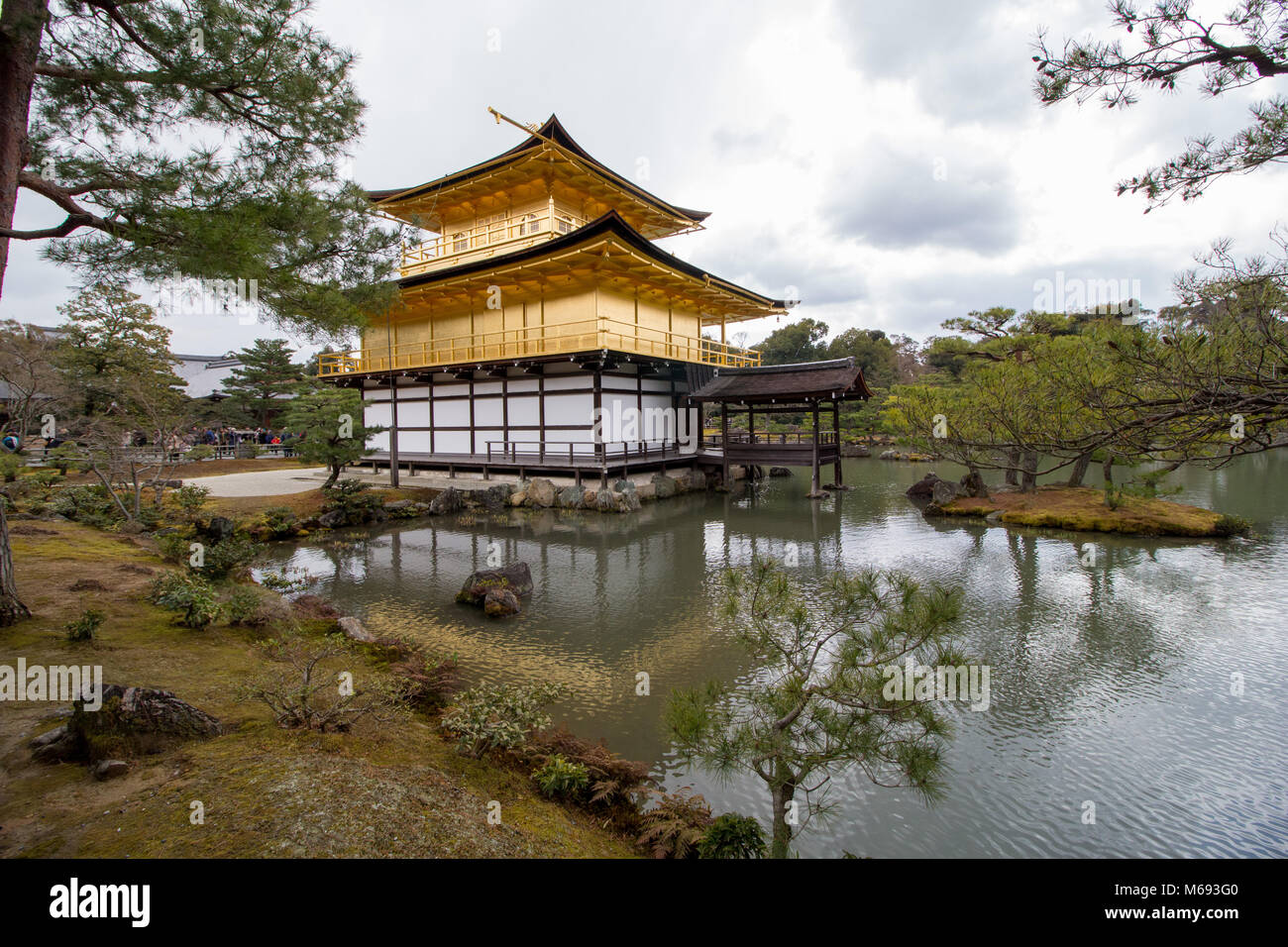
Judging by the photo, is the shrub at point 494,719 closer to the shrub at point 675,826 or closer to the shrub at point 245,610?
the shrub at point 675,826

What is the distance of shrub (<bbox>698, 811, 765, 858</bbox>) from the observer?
3311 mm

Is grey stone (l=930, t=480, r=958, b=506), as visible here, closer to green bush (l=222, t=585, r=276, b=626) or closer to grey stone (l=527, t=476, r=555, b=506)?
grey stone (l=527, t=476, r=555, b=506)

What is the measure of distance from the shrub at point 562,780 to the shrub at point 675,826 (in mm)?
541

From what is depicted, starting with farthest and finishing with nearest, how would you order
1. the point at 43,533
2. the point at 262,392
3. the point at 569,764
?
the point at 262,392
the point at 43,533
the point at 569,764

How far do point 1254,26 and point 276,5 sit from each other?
7.41 metres

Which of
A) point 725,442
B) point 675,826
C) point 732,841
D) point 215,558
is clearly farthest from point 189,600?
point 725,442

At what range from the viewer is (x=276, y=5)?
5.13m

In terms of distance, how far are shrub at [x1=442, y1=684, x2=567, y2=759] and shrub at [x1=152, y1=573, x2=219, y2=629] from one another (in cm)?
355

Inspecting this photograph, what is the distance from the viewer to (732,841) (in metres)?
3.37

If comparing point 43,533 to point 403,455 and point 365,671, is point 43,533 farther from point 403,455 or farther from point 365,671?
point 403,455

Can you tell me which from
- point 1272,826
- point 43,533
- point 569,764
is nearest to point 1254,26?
point 1272,826

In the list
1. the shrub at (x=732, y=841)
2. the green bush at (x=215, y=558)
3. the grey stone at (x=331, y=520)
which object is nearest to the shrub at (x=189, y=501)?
the grey stone at (x=331, y=520)

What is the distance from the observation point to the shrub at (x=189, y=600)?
6.31 meters

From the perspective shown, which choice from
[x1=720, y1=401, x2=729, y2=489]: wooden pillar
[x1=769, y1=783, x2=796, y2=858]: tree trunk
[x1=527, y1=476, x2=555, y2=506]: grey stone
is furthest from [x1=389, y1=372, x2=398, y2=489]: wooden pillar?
[x1=769, y1=783, x2=796, y2=858]: tree trunk
